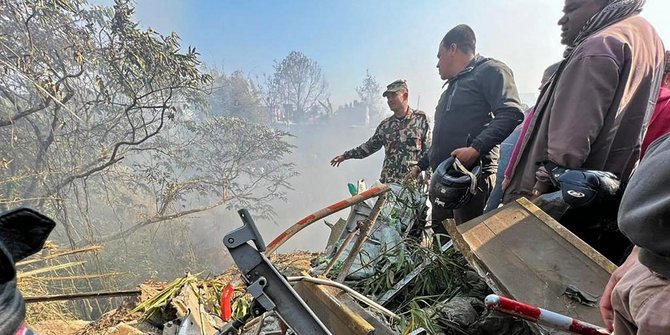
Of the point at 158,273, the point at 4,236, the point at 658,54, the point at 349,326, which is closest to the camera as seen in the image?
the point at 4,236

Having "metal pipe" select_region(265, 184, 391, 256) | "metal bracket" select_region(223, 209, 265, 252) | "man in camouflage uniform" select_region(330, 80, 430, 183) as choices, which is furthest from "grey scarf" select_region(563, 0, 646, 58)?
"man in camouflage uniform" select_region(330, 80, 430, 183)

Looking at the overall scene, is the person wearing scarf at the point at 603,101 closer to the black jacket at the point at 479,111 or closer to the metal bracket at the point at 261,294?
the black jacket at the point at 479,111

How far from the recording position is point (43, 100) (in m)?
7.03

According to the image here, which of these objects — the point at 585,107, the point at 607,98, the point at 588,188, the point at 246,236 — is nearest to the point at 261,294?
the point at 246,236

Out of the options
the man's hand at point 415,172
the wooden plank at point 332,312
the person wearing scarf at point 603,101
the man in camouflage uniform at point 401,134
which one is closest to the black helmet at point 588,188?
the person wearing scarf at point 603,101

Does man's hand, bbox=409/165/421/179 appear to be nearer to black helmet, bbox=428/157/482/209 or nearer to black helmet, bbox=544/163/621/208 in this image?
black helmet, bbox=428/157/482/209

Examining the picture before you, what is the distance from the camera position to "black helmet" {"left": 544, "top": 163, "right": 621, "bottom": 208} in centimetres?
155

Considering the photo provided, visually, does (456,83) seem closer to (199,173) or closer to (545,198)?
(545,198)

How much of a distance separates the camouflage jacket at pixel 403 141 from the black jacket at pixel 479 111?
1.27 meters

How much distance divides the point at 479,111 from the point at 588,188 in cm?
146

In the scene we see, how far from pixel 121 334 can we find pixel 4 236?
185 cm

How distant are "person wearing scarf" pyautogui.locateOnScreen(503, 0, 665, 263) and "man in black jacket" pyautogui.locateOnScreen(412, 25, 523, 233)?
679 millimetres

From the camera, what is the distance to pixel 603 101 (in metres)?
1.70

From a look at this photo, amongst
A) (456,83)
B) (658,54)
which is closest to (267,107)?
(456,83)
